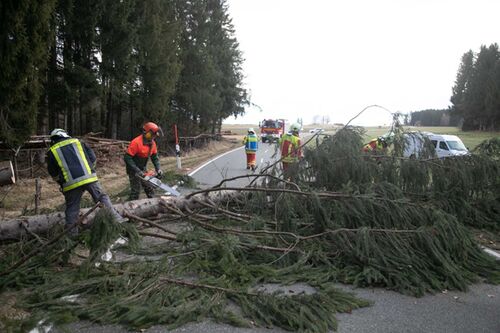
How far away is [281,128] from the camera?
4341cm

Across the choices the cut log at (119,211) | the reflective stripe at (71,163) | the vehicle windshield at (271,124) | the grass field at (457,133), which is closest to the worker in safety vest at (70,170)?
the reflective stripe at (71,163)

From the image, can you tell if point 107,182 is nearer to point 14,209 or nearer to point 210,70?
point 14,209

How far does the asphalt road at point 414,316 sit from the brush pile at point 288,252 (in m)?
0.10

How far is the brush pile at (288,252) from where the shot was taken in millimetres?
3889

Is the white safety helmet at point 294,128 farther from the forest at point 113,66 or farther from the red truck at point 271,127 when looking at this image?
the red truck at point 271,127

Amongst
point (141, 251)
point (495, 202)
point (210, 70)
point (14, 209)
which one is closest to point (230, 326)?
point (141, 251)

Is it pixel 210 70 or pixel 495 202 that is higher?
pixel 210 70

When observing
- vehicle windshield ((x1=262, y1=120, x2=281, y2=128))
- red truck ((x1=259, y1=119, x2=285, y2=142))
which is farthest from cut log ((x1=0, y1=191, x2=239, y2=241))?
vehicle windshield ((x1=262, y1=120, x2=281, y2=128))

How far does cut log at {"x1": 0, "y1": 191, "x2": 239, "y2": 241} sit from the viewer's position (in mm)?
5484

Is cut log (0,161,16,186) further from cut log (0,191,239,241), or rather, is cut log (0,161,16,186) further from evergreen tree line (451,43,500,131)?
evergreen tree line (451,43,500,131)

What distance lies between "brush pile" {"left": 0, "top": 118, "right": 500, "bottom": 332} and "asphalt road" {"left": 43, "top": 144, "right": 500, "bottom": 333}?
10 cm

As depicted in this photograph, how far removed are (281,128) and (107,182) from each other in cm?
3206

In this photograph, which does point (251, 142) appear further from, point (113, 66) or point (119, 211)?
point (119, 211)

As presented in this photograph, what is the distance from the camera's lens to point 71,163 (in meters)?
5.71
